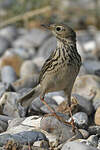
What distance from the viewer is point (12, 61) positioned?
8.78 metres

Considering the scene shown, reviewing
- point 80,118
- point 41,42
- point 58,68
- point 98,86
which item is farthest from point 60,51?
point 41,42

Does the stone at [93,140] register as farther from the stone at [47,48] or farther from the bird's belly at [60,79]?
the stone at [47,48]

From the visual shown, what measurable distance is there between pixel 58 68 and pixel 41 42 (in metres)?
5.22

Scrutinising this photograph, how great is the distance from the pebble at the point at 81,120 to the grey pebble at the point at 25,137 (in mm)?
788

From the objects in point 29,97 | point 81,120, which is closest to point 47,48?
point 29,97

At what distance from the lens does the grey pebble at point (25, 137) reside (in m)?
4.72

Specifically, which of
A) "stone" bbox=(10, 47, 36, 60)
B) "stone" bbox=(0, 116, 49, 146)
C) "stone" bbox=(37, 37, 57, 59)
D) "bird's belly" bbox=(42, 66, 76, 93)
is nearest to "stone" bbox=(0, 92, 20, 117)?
"stone" bbox=(0, 116, 49, 146)

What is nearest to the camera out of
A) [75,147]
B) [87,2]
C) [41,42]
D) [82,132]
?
[75,147]

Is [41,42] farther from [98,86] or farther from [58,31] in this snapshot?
[58,31]

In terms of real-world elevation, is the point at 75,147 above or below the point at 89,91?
below

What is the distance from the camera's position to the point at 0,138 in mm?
4723

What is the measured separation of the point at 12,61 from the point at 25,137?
13.3 ft

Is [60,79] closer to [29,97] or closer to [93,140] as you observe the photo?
[29,97]

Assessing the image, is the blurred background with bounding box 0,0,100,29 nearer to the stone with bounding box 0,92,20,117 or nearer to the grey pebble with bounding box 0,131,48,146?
the stone with bounding box 0,92,20,117
